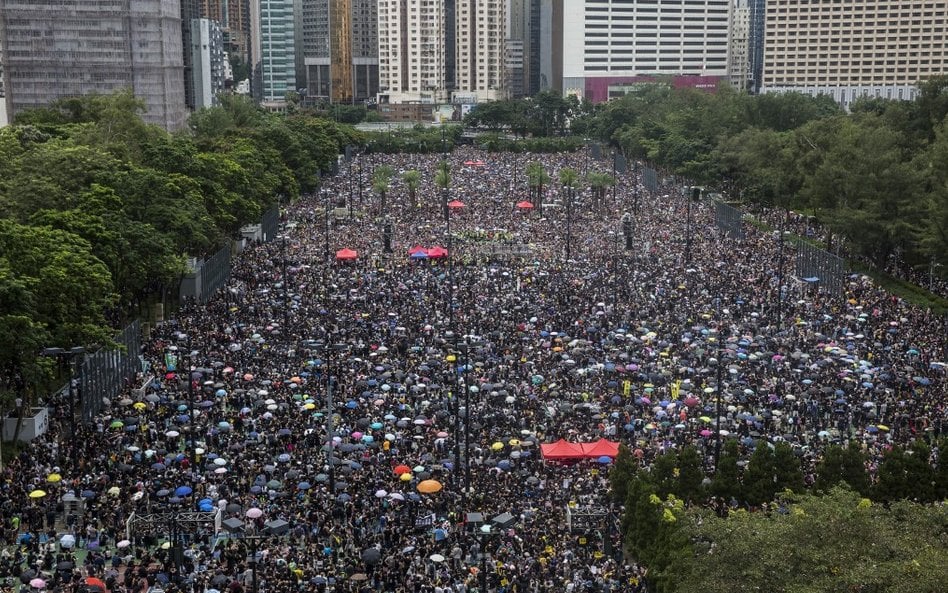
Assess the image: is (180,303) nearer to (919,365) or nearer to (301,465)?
(301,465)

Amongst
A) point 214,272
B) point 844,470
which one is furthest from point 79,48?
point 844,470

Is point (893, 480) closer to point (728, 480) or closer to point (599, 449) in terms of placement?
point (728, 480)

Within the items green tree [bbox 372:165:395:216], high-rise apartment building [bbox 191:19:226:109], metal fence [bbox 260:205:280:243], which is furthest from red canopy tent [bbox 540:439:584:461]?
high-rise apartment building [bbox 191:19:226:109]

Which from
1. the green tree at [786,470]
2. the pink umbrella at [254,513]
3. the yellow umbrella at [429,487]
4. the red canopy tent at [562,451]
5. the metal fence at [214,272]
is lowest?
the pink umbrella at [254,513]

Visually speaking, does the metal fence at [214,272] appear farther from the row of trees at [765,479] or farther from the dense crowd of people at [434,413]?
the row of trees at [765,479]

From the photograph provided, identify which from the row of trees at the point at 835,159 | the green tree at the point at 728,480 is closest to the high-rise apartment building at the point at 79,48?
the row of trees at the point at 835,159

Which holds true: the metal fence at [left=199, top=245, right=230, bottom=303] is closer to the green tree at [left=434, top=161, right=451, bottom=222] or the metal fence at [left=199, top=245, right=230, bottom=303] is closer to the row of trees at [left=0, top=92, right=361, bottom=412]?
the row of trees at [left=0, top=92, right=361, bottom=412]

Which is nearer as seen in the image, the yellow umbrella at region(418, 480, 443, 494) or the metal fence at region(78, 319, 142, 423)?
the yellow umbrella at region(418, 480, 443, 494)
